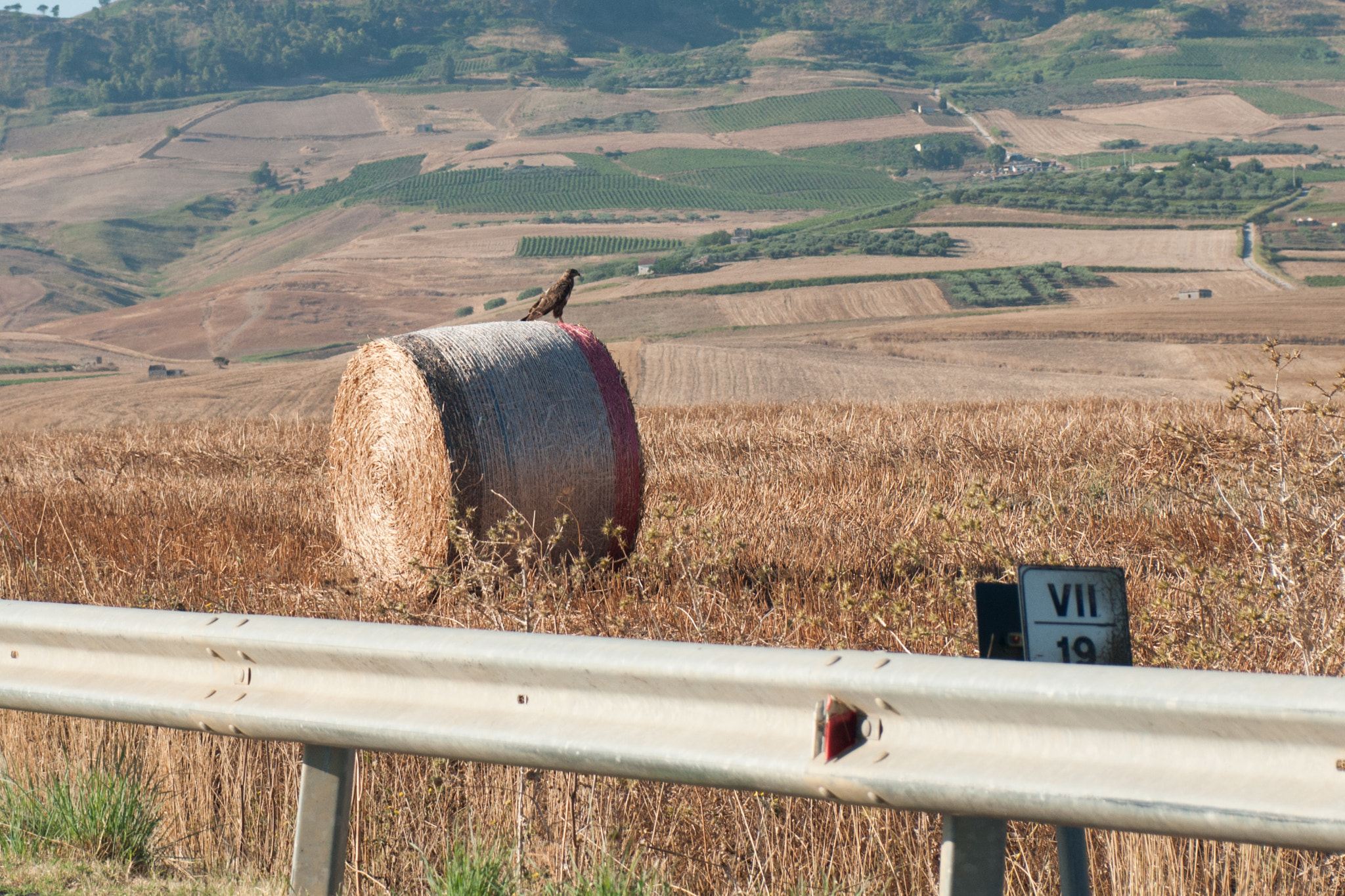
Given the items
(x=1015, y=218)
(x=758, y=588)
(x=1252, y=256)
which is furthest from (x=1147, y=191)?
(x=758, y=588)

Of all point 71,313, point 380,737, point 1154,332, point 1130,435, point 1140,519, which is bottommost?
→ point 71,313

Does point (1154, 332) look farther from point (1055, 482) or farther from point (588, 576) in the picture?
point (588, 576)

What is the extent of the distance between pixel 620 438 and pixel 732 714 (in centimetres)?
430

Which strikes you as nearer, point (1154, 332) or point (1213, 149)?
point (1154, 332)

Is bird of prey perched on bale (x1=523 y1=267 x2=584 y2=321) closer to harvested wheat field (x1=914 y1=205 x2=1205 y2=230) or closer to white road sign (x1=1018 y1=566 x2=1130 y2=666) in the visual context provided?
white road sign (x1=1018 y1=566 x2=1130 y2=666)

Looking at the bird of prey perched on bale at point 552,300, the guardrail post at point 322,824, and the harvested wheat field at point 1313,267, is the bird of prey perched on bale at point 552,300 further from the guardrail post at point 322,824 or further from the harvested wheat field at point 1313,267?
the harvested wheat field at point 1313,267

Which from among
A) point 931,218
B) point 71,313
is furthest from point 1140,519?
point 71,313

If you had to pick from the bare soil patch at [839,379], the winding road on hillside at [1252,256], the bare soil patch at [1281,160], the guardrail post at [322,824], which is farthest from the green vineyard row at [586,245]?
the guardrail post at [322,824]

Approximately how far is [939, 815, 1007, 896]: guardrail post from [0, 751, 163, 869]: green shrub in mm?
1998

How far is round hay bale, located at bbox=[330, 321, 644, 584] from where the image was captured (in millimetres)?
6059

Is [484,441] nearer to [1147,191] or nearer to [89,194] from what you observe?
[1147,191]

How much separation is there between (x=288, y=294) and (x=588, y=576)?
121499 millimetres

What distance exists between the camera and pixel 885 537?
257 inches

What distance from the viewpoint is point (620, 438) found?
21.2 feet
